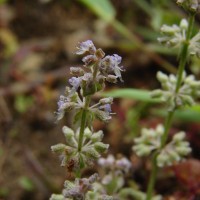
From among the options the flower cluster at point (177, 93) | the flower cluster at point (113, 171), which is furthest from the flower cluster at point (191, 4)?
the flower cluster at point (113, 171)

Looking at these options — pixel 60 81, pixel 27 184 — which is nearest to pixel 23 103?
pixel 60 81

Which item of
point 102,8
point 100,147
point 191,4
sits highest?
point 102,8

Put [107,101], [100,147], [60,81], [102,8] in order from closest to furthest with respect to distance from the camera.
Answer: [107,101]
[100,147]
[102,8]
[60,81]

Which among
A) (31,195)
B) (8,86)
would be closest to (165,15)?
(8,86)

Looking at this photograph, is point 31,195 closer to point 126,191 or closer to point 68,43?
point 126,191

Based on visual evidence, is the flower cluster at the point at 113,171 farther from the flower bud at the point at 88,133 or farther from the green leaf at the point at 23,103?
the green leaf at the point at 23,103

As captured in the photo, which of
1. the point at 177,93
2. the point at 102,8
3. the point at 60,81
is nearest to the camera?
the point at 177,93

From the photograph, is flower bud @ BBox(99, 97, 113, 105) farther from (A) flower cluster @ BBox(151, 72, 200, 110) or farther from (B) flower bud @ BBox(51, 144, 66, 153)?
(A) flower cluster @ BBox(151, 72, 200, 110)

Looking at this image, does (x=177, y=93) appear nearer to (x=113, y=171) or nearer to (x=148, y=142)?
(x=148, y=142)
